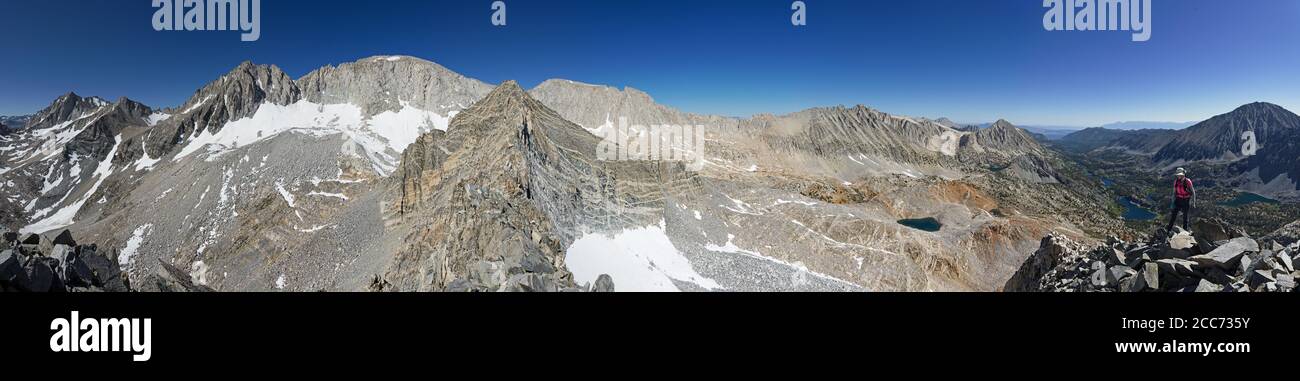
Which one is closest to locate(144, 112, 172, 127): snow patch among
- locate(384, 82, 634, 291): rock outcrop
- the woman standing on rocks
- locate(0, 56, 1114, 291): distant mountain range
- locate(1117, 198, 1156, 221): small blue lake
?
locate(0, 56, 1114, 291): distant mountain range

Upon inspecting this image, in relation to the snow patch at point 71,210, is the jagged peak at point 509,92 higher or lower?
higher

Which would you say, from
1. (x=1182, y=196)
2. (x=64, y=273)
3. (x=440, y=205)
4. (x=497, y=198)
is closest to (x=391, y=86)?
(x=440, y=205)

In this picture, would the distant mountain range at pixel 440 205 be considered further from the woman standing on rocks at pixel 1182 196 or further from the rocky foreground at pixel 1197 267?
the woman standing on rocks at pixel 1182 196

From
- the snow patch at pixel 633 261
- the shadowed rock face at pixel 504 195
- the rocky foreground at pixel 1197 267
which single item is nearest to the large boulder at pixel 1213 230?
the rocky foreground at pixel 1197 267

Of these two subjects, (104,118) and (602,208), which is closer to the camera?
(602,208)

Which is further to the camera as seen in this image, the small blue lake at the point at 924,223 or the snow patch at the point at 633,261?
the small blue lake at the point at 924,223

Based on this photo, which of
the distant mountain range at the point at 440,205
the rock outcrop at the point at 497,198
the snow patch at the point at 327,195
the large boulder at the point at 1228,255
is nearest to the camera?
the large boulder at the point at 1228,255

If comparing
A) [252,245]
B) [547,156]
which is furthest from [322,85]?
[547,156]

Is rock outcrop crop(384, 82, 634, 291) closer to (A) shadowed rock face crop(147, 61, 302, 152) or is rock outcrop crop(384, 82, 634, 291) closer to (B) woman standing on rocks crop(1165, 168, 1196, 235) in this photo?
(B) woman standing on rocks crop(1165, 168, 1196, 235)
